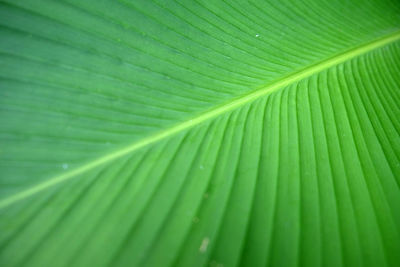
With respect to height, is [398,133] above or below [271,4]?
below

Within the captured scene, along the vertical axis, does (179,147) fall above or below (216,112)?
below

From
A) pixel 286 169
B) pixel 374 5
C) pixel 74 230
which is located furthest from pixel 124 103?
pixel 374 5

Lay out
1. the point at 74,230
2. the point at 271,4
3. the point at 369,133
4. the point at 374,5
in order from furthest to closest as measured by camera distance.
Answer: the point at 374,5
the point at 271,4
the point at 369,133
the point at 74,230

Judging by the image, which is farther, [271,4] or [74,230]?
[271,4]

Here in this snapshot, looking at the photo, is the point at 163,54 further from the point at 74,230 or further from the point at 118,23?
the point at 74,230
